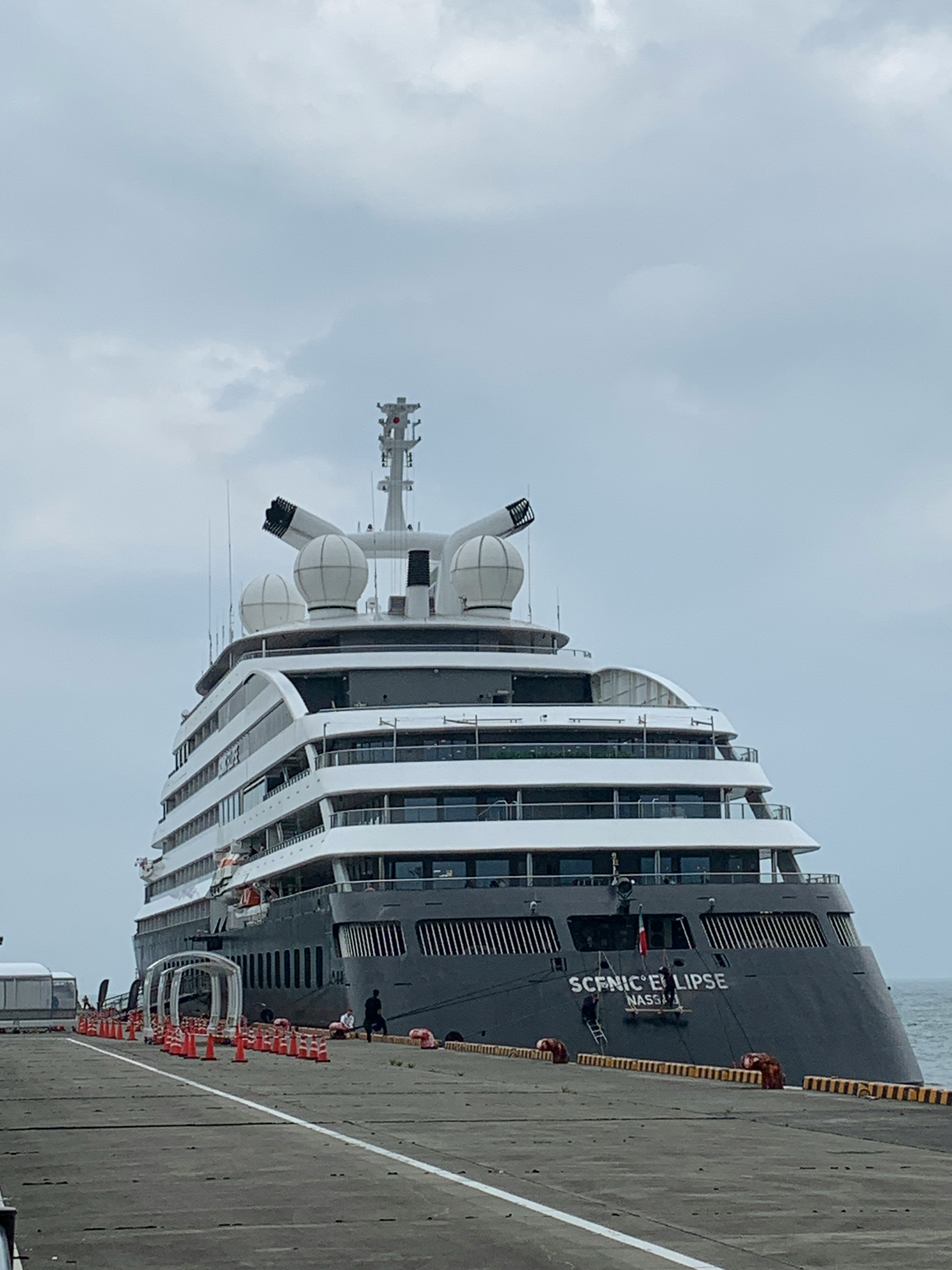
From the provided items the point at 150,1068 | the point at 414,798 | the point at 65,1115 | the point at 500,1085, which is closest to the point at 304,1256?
the point at 65,1115

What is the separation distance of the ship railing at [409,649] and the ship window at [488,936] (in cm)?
1623

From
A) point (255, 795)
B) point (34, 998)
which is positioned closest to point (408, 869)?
point (255, 795)

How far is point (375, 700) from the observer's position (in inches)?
1955

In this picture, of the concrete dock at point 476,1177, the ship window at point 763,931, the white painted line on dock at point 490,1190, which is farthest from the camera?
the ship window at point 763,931

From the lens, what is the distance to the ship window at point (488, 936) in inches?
1374

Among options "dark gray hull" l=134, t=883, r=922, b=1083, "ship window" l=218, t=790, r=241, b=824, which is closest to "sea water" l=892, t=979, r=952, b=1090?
"dark gray hull" l=134, t=883, r=922, b=1083

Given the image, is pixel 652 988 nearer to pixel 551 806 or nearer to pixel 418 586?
pixel 551 806

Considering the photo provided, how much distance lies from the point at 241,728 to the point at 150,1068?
23.7 m

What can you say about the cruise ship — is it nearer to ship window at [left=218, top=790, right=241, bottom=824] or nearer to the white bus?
ship window at [left=218, top=790, right=241, bottom=824]

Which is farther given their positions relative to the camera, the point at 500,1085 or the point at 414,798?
the point at 414,798

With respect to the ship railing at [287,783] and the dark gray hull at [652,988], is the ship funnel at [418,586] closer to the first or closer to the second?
the ship railing at [287,783]

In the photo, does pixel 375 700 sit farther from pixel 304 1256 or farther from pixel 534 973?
pixel 304 1256


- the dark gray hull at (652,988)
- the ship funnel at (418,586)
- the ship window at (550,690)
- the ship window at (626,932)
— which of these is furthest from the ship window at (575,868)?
the ship funnel at (418,586)

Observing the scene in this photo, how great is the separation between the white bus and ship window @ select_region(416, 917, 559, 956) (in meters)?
31.9
